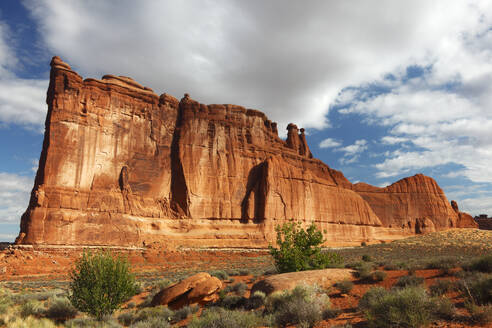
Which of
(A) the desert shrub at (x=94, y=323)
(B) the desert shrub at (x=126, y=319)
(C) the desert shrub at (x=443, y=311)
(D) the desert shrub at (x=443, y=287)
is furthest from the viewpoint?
(B) the desert shrub at (x=126, y=319)

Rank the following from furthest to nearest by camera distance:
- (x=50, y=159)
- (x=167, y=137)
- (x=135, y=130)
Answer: (x=167, y=137), (x=135, y=130), (x=50, y=159)

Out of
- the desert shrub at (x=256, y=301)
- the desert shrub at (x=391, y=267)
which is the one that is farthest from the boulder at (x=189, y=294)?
the desert shrub at (x=391, y=267)

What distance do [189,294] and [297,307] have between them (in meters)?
5.47

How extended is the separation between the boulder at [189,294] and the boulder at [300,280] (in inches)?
80.7

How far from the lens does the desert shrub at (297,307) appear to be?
730cm

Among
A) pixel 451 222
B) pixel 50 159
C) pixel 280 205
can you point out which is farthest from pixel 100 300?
pixel 451 222

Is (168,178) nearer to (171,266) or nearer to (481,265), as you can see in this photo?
(171,266)

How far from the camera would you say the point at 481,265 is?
10273 millimetres

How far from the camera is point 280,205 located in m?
56.9

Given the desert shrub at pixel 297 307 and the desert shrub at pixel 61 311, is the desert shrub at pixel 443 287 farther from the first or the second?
the desert shrub at pixel 61 311

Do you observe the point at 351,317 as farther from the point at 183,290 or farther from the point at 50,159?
the point at 50,159

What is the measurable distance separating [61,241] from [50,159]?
10.5 m

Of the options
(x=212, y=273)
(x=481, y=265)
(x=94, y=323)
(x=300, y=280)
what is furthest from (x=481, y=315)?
(x=212, y=273)

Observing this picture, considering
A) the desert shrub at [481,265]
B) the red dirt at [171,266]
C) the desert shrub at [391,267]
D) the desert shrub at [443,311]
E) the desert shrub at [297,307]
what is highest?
the desert shrub at [481,265]
